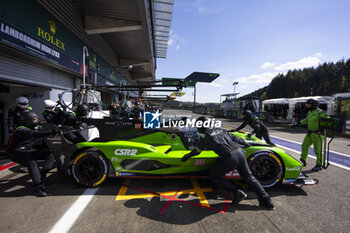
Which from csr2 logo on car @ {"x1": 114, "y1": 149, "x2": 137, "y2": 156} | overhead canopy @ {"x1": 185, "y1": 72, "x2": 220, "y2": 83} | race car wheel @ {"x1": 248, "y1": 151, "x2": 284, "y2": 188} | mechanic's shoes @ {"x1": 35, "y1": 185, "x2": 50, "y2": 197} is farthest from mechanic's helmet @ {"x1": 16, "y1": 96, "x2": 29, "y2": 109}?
race car wheel @ {"x1": 248, "y1": 151, "x2": 284, "y2": 188}

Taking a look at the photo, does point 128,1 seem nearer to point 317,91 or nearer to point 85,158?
point 85,158

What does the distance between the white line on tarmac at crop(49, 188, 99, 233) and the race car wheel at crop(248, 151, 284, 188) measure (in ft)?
8.54

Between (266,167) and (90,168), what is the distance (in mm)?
2990

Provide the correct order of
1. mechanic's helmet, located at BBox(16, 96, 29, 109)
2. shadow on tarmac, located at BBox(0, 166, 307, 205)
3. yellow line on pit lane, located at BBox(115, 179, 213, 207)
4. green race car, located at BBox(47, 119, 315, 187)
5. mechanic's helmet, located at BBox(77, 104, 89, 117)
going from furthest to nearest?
mechanic's helmet, located at BBox(77, 104, 89, 117), mechanic's helmet, located at BBox(16, 96, 29, 109), green race car, located at BBox(47, 119, 315, 187), shadow on tarmac, located at BBox(0, 166, 307, 205), yellow line on pit lane, located at BBox(115, 179, 213, 207)

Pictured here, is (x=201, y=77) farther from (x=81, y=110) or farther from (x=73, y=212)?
(x=73, y=212)

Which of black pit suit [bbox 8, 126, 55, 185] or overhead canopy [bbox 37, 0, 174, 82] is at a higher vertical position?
overhead canopy [bbox 37, 0, 174, 82]

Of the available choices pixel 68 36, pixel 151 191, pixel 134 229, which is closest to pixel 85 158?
pixel 151 191

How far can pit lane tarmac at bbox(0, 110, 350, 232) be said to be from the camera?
1.84m

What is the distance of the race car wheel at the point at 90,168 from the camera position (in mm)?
2652

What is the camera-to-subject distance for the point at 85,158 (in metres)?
2.67

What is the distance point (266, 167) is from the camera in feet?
9.03

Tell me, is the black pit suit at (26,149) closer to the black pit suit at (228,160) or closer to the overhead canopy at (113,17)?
the black pit suit at (228,160)

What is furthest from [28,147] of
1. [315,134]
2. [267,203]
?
[315,134]

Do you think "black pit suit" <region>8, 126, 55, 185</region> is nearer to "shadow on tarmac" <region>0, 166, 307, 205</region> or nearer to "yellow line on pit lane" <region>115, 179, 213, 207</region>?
"shadow on tarmac" <region>0, 166, 307, 205</region>
